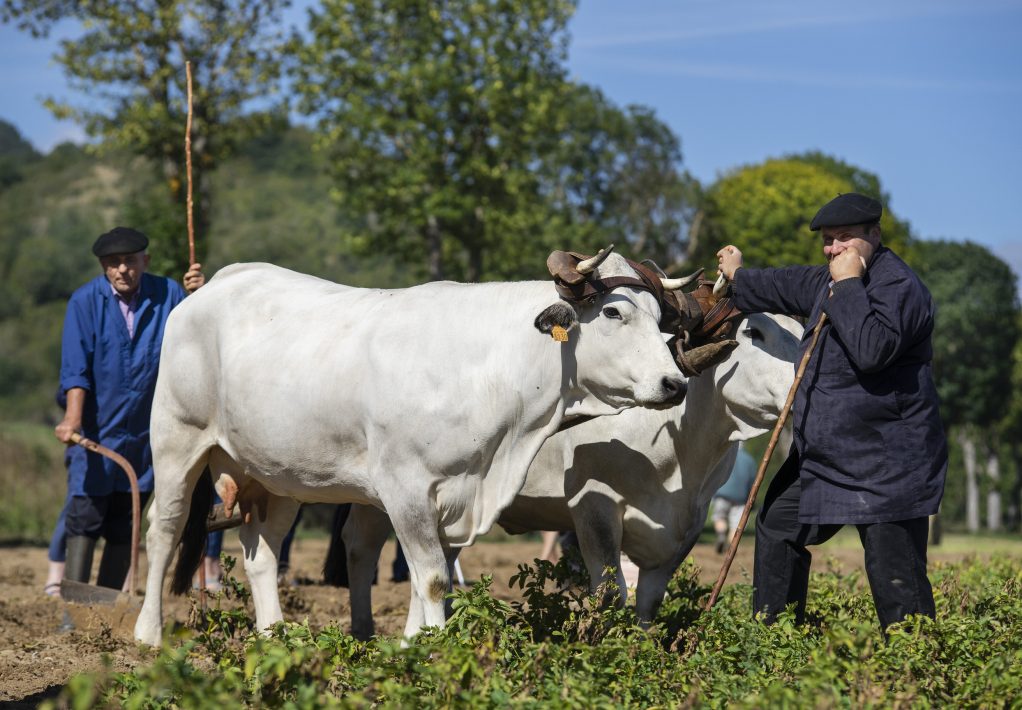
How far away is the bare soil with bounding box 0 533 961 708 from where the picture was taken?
5703 mm

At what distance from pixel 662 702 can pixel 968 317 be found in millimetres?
31892

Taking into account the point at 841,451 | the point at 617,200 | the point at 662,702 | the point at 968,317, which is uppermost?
the point at 617,200

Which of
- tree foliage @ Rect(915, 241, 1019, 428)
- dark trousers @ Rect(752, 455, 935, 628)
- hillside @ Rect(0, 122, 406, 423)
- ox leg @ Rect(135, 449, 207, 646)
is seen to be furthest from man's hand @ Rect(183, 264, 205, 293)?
tree foliage @ Rect(915, 241, 1019, 428)

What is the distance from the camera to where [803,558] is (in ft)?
18.9

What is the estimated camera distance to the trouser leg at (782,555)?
5676mm

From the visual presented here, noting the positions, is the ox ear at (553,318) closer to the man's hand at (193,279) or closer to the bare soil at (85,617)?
the bare soil at (85,617)

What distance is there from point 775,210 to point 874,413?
2656 cm

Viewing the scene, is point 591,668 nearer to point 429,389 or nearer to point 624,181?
point 429,389

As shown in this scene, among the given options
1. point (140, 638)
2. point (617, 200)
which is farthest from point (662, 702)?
point (617, 200)

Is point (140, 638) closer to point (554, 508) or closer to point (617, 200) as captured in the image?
point (554, 508)

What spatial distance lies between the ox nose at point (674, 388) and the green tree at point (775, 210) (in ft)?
76.8

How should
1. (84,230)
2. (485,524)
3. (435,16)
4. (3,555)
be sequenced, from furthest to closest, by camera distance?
(84,230), (435,16), (3,555), (485,524)

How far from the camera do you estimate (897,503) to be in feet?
16.5

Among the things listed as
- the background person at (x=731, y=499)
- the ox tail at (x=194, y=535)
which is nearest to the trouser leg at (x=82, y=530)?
the ox tail at (x=194, y=535)
